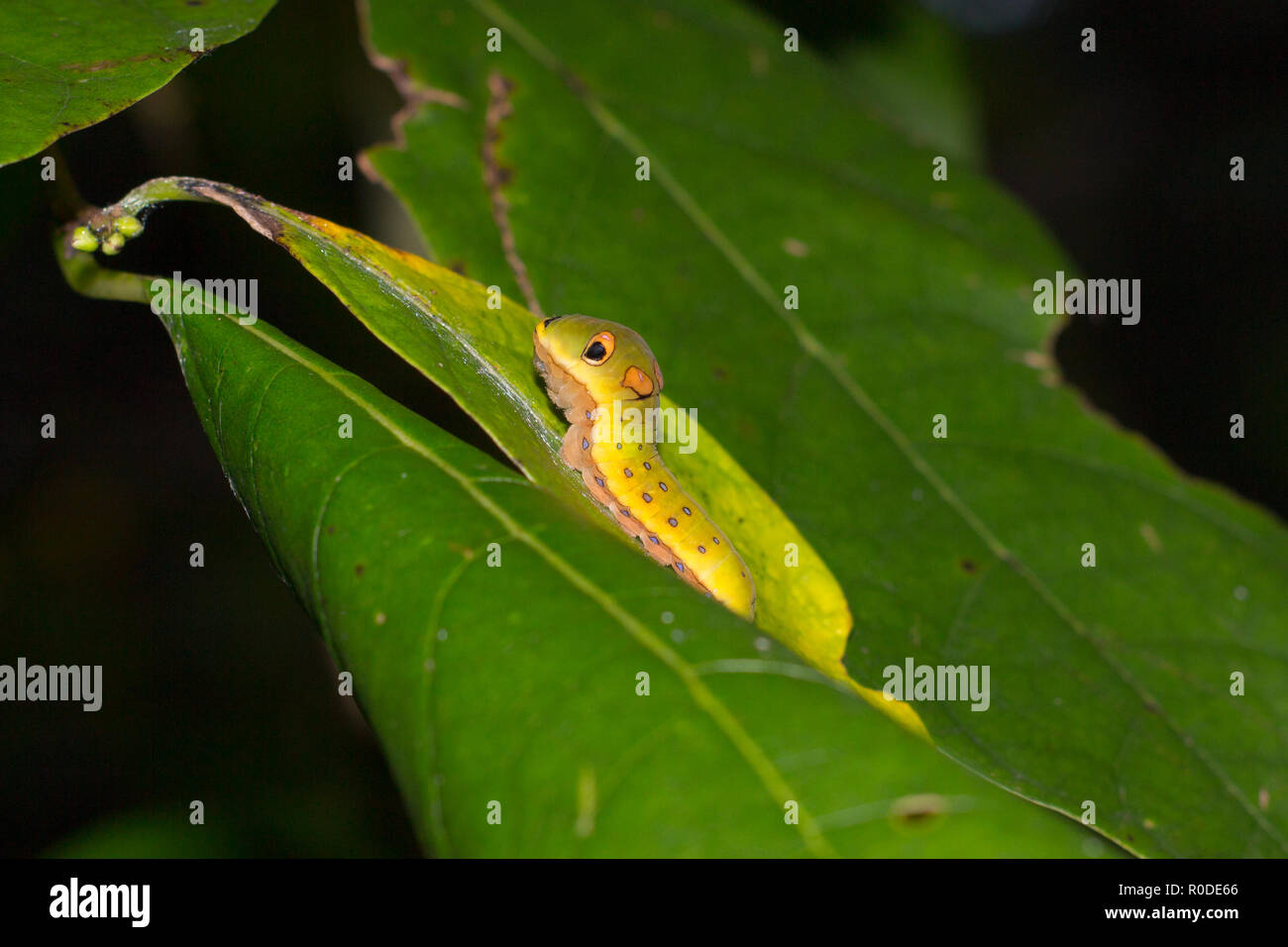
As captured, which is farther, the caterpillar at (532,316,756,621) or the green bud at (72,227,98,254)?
the caterpillar at (532,316,756,621)

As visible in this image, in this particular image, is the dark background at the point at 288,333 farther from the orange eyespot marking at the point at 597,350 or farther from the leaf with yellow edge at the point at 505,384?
the orange eyespot marking at the point at 597,350

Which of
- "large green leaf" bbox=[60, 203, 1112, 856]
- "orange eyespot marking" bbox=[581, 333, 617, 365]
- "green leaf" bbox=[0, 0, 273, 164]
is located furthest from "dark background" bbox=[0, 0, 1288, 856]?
"large green leaf" bbox=[60, 203, 1112, 856]

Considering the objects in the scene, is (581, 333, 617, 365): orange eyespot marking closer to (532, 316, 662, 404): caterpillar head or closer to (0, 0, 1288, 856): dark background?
(532, 316, 662, 404): caterpillar head

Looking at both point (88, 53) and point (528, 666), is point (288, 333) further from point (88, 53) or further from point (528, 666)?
point (528, 666)

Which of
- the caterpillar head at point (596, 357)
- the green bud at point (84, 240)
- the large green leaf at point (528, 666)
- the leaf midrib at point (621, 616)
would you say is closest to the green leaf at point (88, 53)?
the green bud at point (84, 240)
